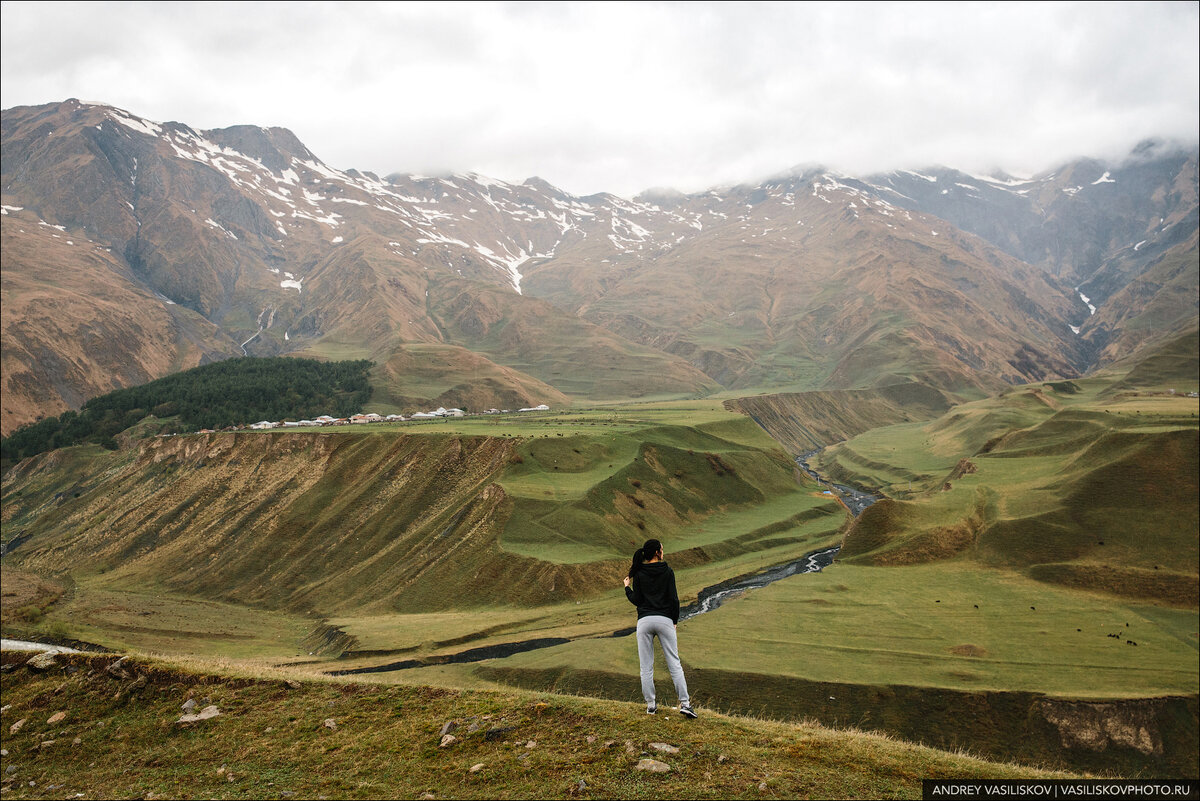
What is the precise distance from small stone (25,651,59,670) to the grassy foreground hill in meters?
2.34

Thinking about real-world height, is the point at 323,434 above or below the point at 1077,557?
above

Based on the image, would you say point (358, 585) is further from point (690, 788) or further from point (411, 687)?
point (690, 788)

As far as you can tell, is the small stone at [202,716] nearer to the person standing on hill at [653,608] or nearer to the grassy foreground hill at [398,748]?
the grassy foreground hill at [398,748]

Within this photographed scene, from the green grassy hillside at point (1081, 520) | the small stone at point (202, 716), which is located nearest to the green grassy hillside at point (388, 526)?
the green grassy hillside at point (1081, 520)

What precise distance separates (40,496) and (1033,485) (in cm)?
22176

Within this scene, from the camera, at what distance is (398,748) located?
74.6 feet

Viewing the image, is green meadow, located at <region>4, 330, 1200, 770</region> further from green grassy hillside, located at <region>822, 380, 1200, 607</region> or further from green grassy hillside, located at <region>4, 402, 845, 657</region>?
green grassy hillside, located at <region>4, 402, 845, 657</region>

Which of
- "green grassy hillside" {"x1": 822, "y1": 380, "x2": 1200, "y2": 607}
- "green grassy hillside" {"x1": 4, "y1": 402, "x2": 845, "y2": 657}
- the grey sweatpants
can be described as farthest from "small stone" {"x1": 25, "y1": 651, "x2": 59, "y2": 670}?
"green grassy hillside" {"x1": 822, "y1": 380, "x2": 1200, "y2": 607}

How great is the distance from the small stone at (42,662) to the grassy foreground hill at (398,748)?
7.67 feet

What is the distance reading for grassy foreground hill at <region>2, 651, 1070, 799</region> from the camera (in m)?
19.2

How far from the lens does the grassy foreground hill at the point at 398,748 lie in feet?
63.1

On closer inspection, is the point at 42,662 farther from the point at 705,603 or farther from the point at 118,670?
the point at 705,603

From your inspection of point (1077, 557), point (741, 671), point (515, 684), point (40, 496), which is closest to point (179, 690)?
point (515, 684)

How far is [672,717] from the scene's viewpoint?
22797 mm
